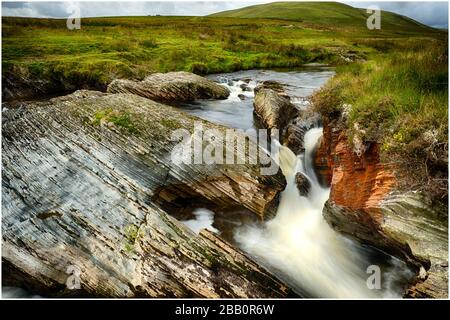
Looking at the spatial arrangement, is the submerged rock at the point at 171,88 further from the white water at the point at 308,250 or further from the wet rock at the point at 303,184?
the white water at the point at 308,250

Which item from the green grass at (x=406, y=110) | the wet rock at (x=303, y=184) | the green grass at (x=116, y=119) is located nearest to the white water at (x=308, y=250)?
the wet rock at (x=303, y=184)

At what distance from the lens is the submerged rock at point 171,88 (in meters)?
16.2

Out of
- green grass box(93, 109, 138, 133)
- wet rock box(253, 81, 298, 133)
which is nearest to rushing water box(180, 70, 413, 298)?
wet rock box(253, 81, 298, 133)

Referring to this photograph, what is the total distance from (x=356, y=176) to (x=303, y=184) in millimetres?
2038

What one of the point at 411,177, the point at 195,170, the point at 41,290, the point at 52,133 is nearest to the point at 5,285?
the point at 41,290

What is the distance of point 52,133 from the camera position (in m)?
8.65

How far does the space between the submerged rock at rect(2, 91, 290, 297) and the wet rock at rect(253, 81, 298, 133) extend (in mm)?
3663

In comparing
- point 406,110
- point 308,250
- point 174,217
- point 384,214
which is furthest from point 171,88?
point 384,214

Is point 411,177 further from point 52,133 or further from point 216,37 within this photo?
point 216,37

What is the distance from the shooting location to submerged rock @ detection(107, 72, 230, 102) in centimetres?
1617

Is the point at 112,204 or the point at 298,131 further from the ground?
the point at 298,131

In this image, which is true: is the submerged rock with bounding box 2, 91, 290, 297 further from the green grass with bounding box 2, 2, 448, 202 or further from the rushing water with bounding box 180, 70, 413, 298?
the green grass with bounding box 2, 2, 448, 202

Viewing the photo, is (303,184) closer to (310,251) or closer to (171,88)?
(310,251)

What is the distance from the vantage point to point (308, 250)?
789cm
